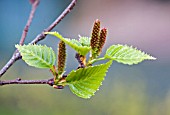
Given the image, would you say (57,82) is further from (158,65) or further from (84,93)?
(158,65)

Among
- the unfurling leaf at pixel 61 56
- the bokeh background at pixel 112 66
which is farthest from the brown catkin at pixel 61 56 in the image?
the bokeh background at pixel 112 66

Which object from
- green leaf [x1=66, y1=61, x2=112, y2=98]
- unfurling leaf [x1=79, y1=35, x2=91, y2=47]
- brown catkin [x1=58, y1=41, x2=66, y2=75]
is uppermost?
unfurling leaf [x1=79, y1=35, x2=91, y2=47]

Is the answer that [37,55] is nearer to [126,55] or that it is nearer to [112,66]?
[126,55]

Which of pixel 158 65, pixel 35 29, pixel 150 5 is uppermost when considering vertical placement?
pixel 150 5

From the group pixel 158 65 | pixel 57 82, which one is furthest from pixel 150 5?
pixel 57 82

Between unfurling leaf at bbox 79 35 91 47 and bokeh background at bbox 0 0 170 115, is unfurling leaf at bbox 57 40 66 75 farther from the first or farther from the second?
bokeh background at bbox 0 0 170 115

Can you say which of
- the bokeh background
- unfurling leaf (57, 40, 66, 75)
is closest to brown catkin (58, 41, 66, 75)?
unfurling leaf (57, 40, 66, 75)
